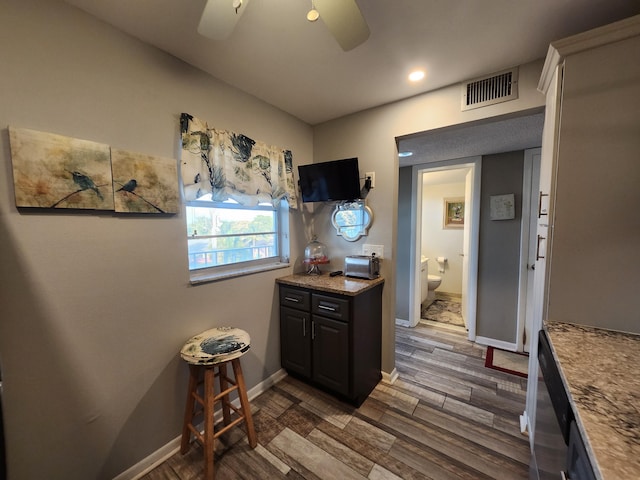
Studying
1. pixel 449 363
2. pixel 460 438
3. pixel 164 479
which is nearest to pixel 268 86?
pixel 164 479

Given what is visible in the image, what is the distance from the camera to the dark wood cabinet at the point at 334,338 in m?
1.80

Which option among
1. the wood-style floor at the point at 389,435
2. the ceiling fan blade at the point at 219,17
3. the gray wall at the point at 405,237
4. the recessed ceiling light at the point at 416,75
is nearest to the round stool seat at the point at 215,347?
the wood-style floor at the point at 389,435

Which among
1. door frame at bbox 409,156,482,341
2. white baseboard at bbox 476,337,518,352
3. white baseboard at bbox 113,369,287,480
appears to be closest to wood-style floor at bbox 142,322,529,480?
white baseboard at bbox 113,369,287,480

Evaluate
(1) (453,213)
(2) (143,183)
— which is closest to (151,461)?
(2) (143,183)

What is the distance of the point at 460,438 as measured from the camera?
159 cm

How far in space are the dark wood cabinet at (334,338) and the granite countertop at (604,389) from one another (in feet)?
3.54

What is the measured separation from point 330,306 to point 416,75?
1.72 metres

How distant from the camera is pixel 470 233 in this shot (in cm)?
292

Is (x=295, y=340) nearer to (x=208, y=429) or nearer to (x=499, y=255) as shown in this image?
(x=208, y=429)

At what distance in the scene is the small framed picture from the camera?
460cm

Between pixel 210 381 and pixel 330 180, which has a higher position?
pixel 330 180

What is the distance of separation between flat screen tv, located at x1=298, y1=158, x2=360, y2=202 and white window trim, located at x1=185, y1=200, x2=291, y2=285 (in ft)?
0.87

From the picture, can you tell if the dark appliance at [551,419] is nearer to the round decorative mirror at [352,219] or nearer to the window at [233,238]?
the round decorative mirror at [352,219]

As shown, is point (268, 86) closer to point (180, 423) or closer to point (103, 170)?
point (103, 170)
